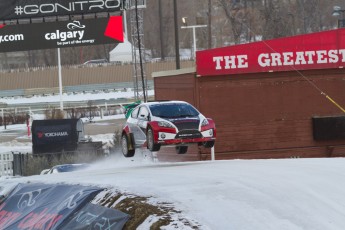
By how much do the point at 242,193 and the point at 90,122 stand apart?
42256mm

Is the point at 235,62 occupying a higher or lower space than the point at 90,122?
higher

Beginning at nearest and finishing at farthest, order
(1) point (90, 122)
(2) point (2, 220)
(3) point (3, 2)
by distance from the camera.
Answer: (2) point (2, 220)
(3) point (3, 2)
(1) point (90, 122)

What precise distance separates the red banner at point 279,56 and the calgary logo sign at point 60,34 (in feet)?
31.3

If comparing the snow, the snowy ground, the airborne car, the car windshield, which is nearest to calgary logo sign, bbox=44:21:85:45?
the airborne car

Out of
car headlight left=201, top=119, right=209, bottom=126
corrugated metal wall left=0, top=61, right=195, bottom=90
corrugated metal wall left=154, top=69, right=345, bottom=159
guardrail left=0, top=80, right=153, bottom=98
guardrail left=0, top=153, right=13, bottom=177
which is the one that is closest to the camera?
car headlight left=201, top=119, right=209, bottom=126

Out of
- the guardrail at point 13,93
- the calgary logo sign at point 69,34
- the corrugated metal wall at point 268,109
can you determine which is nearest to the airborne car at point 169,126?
the corrugated metal wall at point 268,109

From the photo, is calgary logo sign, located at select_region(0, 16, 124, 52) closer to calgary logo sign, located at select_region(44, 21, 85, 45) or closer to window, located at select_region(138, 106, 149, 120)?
calgary logo sign, located at select_region(44, 21, 85, 45)

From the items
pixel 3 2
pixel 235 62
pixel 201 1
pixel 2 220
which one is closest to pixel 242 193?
pixel 2 220

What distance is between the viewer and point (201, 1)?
10325 centimetres

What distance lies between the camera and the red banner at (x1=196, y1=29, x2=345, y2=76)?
89.9 ft

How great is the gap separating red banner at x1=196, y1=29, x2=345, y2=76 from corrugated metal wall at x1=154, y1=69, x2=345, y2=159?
1.20 ft

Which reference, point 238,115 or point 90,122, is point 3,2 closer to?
point 238,115

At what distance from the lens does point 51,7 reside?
35.4m

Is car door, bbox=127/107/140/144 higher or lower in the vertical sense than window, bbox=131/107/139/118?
lower
